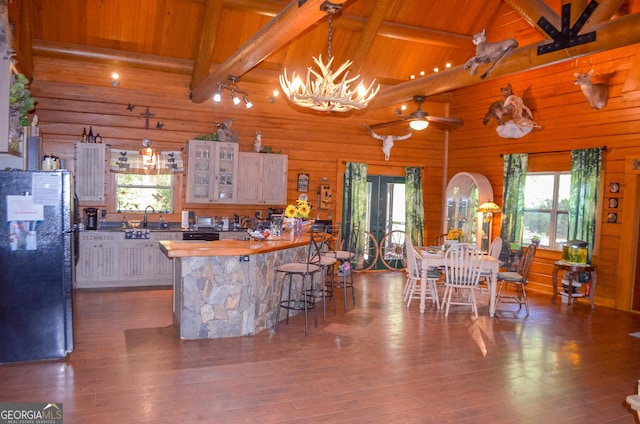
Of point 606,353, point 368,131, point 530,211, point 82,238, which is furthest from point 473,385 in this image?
point 368,131

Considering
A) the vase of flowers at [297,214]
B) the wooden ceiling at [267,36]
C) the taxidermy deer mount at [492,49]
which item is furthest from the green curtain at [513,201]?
the vase of flowers at [297,214]

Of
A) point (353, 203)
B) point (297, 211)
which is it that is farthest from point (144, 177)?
point (353, 203)

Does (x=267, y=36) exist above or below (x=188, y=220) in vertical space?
above

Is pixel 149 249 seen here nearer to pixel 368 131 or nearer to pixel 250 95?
pixel 250 95

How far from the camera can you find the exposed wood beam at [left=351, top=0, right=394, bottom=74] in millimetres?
7031

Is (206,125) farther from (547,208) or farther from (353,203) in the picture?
(547,208)

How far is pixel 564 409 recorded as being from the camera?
11.6 ft

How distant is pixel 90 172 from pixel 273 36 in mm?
3844

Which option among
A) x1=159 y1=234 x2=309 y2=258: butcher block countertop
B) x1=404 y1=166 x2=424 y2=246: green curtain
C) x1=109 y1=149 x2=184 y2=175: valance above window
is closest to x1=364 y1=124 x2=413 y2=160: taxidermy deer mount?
x1=404 y1=166 x2=424 y2=246: green curtain

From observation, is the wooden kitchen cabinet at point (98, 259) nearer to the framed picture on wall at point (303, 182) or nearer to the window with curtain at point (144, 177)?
the window with curtain at point (144, 177)

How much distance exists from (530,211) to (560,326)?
9.37ft

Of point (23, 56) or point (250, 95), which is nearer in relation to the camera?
point (23, 56)

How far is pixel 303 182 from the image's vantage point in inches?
350

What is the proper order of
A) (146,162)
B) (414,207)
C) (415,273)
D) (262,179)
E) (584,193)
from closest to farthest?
(415,273), (584,193), (146,162), (262,179), (414,207)
